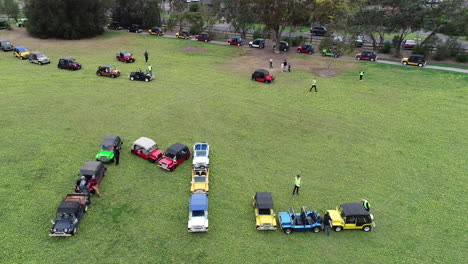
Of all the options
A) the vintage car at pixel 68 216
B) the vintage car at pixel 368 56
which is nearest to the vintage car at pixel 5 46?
the vintage car at pixel 68 216

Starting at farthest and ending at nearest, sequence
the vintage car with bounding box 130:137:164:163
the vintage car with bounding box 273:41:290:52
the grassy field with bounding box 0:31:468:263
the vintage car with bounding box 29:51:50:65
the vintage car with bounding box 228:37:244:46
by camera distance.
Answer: the vintage car with bounding box 228:37:244:46
the vintage car with bounding box 273:41:290:52
the vintage car with bounding box 29:51:50:65
the vintage car with bounding box 130:137:164:163
the grassy field with bounding box 0:31:468:263

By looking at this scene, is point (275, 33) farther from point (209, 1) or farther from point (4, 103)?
point (209, 1)

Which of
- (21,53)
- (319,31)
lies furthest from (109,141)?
(319,31)

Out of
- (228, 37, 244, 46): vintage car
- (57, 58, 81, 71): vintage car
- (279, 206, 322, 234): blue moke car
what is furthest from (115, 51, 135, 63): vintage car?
(279, 206, 322, 234): blue moke car

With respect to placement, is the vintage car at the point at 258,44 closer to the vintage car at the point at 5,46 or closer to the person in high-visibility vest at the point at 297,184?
the vintage car at the point at 5,46

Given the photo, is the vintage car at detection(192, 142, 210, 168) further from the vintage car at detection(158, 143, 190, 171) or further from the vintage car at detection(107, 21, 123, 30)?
the vintage car at detection(107, 21, 123, 30)

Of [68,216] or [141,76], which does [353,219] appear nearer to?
[68,216]
